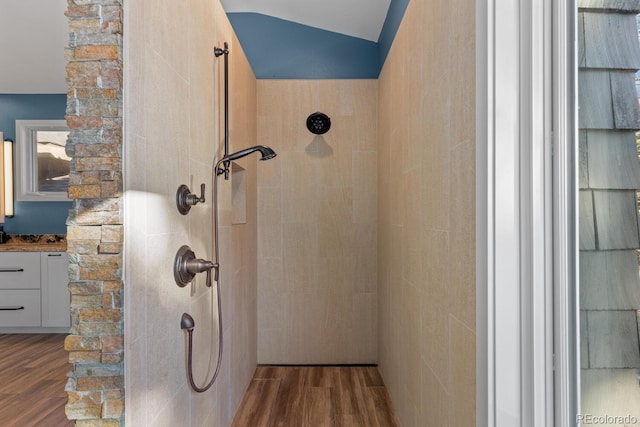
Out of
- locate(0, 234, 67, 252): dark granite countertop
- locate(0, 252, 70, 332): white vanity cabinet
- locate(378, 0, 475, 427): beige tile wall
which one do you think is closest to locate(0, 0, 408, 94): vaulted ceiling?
locate(378, 0, 475, 427): beige tile wall

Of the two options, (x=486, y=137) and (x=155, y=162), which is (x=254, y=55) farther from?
(x=486, y=137)

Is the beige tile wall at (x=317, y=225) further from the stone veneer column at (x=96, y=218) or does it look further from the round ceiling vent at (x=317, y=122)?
the stone veneer column at (x=96, y=218)

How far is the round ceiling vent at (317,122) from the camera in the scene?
3.33 metres

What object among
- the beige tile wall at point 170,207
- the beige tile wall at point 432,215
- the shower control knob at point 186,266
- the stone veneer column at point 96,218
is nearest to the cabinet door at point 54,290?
the beige tile wall at point 170,207

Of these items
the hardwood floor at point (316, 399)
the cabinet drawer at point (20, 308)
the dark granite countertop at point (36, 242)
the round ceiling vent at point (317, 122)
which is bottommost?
the hardwood floor at point (316, 399)

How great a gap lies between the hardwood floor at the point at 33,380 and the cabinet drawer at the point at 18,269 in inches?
21.1

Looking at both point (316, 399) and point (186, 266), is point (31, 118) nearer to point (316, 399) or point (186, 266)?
point (186, 266)

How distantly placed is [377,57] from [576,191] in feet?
9.23

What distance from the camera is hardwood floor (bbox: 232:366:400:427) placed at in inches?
97.5

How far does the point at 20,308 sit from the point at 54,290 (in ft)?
1.21

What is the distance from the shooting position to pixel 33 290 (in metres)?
4.01

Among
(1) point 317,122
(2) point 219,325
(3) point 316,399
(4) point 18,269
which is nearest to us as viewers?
(2) point 219,325

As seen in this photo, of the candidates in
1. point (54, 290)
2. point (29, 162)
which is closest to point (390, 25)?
point (54, 290)

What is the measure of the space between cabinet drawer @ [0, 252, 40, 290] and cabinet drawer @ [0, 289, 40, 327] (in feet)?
0.26
